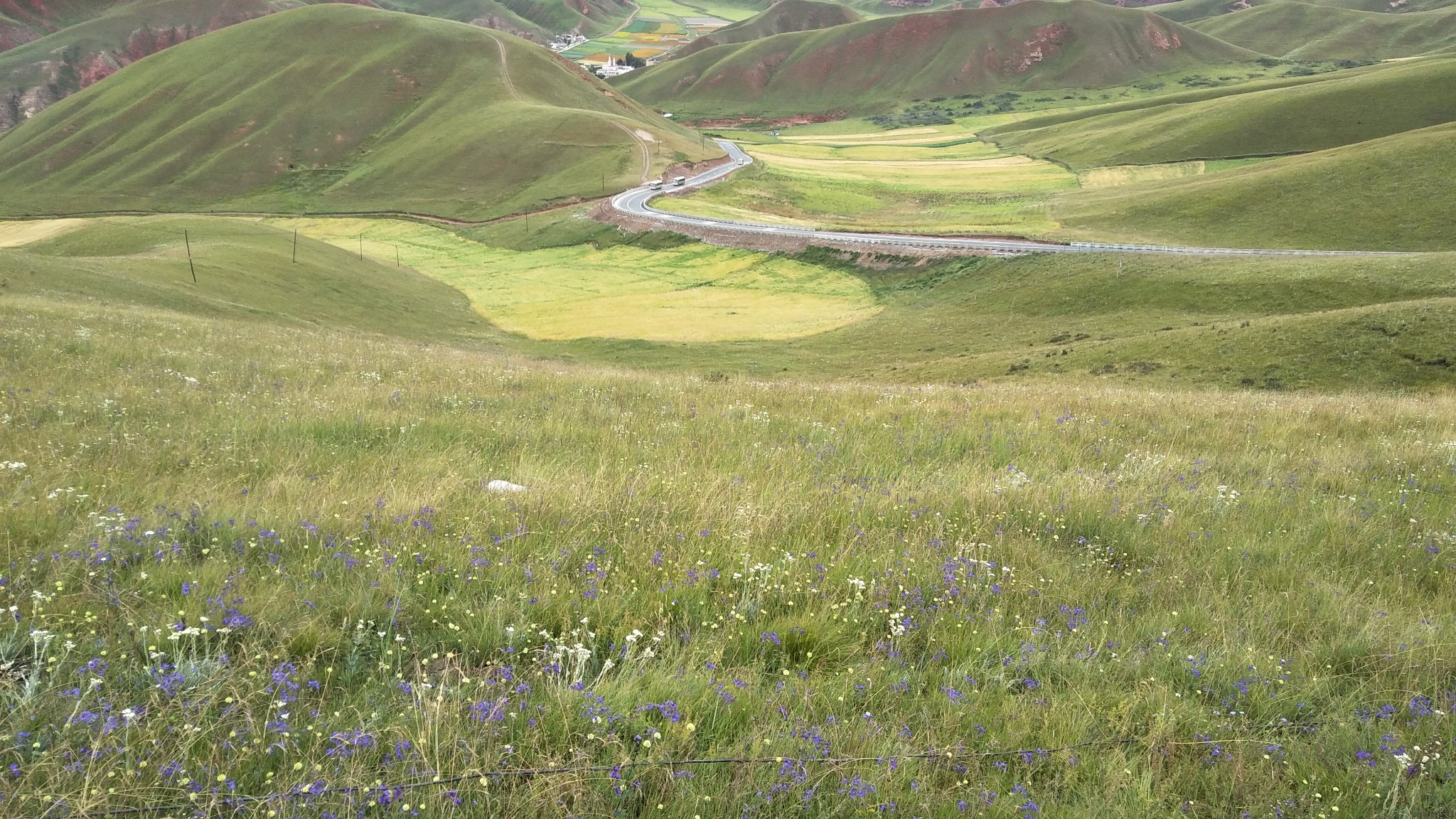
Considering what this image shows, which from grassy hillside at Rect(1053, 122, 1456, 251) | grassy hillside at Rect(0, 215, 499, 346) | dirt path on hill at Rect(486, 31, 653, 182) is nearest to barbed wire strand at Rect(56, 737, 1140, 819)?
grassy hillside at Rect(0, 215, 499, 346)

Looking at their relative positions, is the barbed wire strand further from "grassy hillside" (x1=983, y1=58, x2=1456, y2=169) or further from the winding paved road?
"grassy hillside" (x1=983, y1=58, x2=1456, y2=169)

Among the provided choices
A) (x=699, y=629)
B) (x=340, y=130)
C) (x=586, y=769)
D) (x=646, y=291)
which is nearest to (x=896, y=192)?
(x=646, y=291)

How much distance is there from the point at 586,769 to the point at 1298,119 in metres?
150

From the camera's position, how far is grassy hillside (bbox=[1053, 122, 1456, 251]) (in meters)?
60.5

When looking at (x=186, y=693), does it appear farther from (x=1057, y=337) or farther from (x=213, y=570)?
(x=1057, y=337)

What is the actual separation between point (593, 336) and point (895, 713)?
5239 centimetres

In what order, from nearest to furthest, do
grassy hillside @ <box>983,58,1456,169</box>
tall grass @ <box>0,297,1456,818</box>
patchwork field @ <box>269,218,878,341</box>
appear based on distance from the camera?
tall grass @ <box>0,297,1456,818</box> → patchwork field @ <box>269,218,878,341</box> → grassy hillside @ <box>983,58,1456,169</box>

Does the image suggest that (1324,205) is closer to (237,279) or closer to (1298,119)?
(1298,119)

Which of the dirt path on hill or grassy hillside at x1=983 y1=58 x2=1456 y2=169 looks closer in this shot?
grassy hillside at x1=983 y1=58 x2=1456 y2=169

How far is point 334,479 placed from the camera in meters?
5.94

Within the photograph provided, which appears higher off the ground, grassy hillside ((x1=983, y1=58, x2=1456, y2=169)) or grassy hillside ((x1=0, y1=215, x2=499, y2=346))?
grassy hillside ((x1=983, y1=58, x2=1456, y2=169))

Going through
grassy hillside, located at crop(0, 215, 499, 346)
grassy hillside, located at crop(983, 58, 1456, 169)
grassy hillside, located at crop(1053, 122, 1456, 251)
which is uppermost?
grassy hillside, located at crop(983, 58, 1456, 169)

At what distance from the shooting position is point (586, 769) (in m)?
2.71

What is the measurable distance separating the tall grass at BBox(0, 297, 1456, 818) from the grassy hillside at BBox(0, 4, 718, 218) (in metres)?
110
